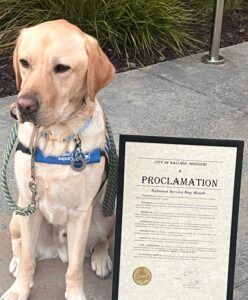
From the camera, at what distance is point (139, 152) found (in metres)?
2.97

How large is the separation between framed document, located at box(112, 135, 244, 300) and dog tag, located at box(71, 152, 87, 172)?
0.57 feet

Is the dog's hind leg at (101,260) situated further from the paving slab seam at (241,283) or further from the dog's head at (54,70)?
the dog's head at (54,70)

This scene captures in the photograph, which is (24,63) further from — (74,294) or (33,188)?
(74,294)

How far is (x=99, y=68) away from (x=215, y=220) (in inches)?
33.9

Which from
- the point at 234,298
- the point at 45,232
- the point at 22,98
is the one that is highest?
the point at 22,98

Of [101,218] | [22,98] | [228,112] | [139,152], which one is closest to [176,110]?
[228,112]

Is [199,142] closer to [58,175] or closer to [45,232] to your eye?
[58,175]

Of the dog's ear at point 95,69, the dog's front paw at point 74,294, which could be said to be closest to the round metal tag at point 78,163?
the dog's ear at point 95,69

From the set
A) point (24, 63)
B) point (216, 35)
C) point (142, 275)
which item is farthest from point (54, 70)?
point (216, 35)

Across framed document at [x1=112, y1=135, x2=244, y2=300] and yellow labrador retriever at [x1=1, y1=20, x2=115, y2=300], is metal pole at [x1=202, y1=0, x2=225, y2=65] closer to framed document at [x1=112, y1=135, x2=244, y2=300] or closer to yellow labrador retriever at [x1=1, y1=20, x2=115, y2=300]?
yellow labrador retriever at [x1=1, y1=20, x2=115, y2=300]

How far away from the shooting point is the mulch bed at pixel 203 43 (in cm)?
609

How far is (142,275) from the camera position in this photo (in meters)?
3.04

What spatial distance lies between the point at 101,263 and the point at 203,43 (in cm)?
428

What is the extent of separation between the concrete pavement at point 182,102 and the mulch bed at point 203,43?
170mm
